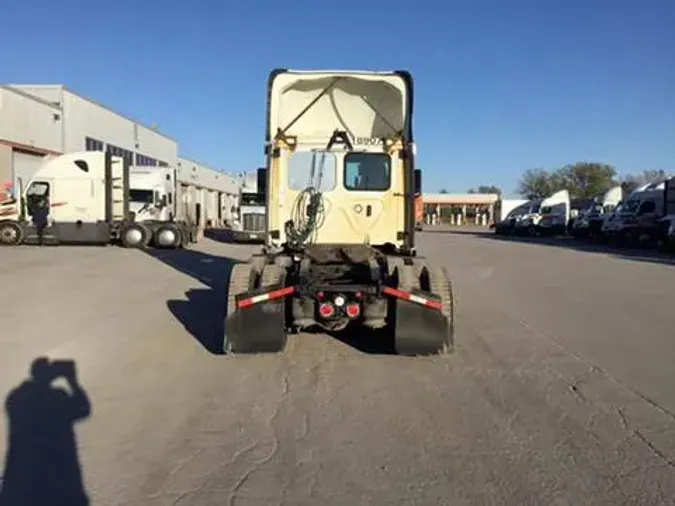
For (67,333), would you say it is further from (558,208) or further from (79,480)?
(558,208)

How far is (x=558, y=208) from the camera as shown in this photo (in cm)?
5800

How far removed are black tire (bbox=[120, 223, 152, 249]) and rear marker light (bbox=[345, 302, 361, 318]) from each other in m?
24.2

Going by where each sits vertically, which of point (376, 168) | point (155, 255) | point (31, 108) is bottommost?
point (155, 255)

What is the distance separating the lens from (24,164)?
132ft

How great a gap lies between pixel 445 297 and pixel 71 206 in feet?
83.8

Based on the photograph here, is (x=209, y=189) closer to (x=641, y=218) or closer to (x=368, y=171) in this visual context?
(x=641, y=218)

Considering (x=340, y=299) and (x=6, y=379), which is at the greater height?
(x=340, y=299)

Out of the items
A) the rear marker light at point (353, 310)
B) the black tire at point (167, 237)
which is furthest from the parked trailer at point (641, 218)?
the rear marker light at point (353, 310)

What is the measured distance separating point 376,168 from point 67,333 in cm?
489

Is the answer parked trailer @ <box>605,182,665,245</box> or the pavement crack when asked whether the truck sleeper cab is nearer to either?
the pavement crack

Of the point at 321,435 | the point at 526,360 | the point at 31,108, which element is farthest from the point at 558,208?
the point at 321,435

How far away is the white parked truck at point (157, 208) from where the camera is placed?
32.0 metres

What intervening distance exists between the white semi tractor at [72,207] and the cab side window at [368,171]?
22.1 m

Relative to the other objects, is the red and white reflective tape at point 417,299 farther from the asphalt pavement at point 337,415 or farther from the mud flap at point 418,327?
the asphalt pavement at point 337,415
